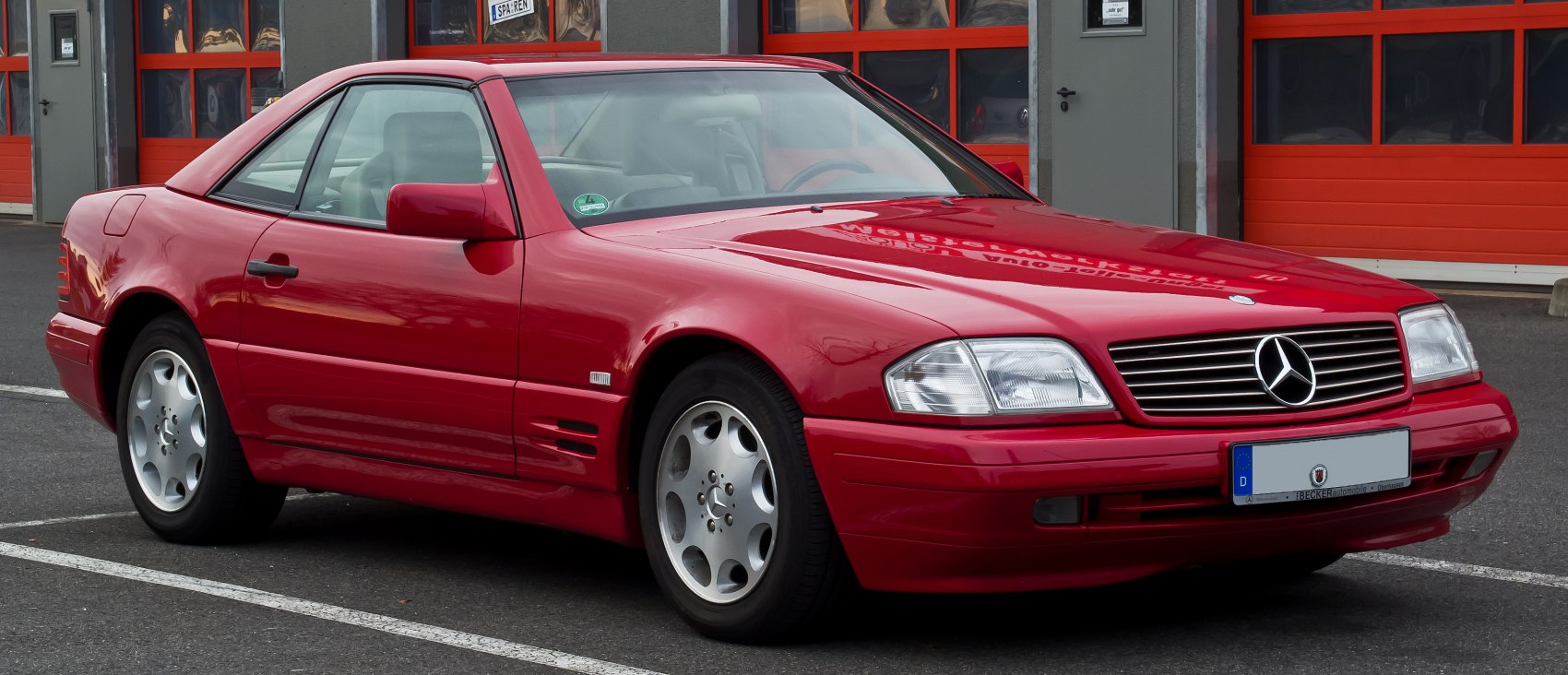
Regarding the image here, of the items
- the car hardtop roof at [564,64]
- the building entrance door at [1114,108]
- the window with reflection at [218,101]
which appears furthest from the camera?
the window with reflection at [218,101]

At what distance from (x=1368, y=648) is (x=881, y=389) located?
124cm

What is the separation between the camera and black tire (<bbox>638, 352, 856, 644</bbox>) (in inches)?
174

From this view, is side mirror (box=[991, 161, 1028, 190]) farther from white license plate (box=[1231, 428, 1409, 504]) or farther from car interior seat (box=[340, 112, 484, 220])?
white license plate (box=[1231, 428, 1409, 504])

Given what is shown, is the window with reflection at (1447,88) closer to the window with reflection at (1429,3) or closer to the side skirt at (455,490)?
the window with reflection at (1429,3)

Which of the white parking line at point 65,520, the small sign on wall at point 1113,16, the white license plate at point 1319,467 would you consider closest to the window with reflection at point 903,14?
the small sign on wall at point 1113,16

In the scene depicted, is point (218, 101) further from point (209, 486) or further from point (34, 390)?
point (209, 486)

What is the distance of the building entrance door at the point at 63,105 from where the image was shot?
74.9 ft

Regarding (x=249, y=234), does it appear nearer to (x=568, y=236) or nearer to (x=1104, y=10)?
(x=568, y=236)

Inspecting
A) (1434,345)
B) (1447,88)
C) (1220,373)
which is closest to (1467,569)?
(1434,345)

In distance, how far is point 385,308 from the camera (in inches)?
211

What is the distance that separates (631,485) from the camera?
4.89m

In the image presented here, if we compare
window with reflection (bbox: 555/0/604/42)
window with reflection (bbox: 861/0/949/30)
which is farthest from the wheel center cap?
window with reflection (bbox: 555/0/604/42)

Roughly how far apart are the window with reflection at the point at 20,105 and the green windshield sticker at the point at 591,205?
803 inches

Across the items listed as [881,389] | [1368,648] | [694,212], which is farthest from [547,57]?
[1368,648]
